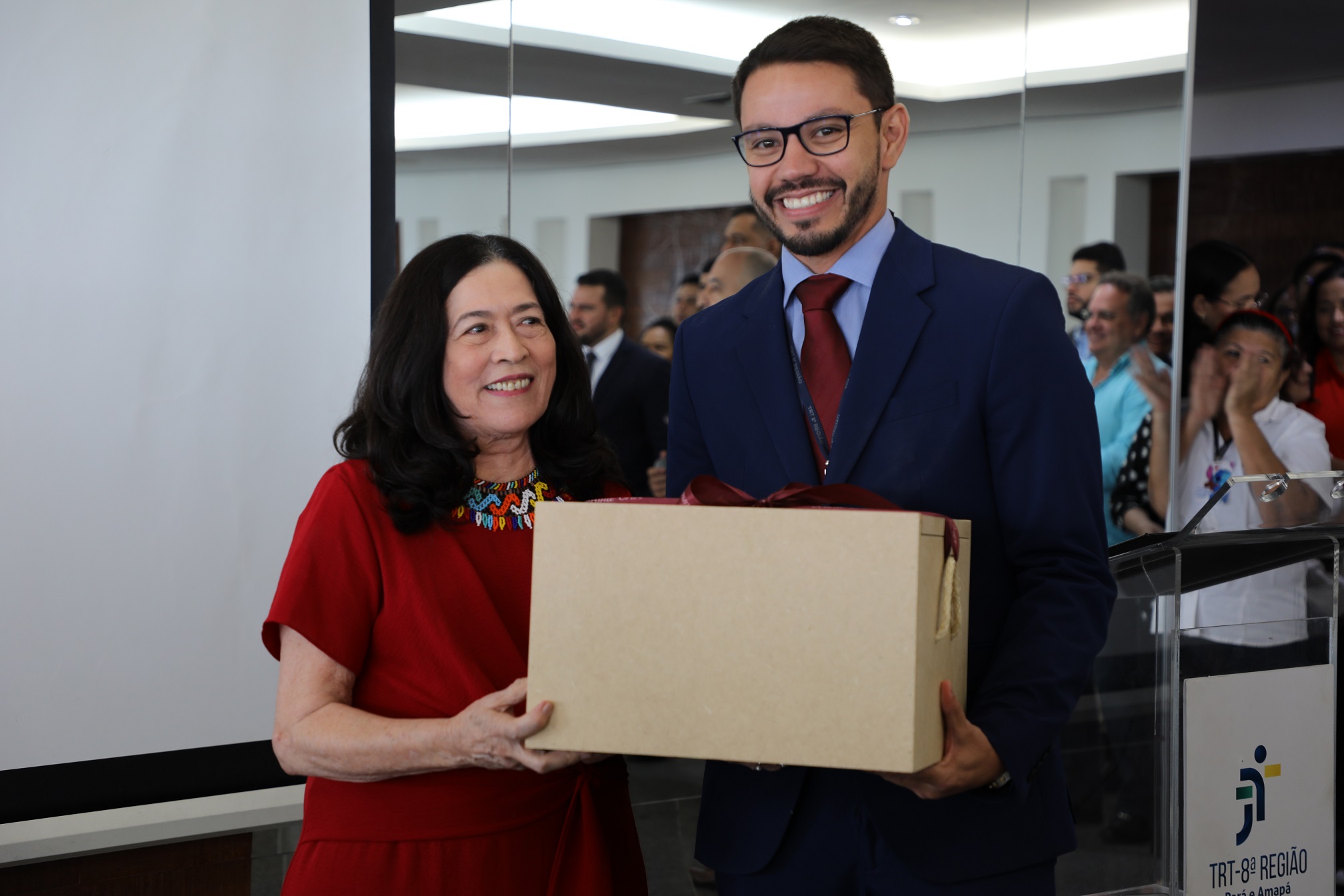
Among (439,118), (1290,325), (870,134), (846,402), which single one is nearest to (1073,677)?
(846,402)

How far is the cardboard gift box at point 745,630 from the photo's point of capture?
3.38 feet

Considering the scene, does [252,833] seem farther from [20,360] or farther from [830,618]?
[830,618]

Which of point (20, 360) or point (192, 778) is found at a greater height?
point (20, 360)

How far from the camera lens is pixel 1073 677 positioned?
1280 millimetres

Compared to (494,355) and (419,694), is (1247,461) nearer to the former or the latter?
(494,355)

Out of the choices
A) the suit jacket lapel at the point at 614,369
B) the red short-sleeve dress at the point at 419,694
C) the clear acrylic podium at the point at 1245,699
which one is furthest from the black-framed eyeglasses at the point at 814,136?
the suit jacket lapel at the point at 614,369

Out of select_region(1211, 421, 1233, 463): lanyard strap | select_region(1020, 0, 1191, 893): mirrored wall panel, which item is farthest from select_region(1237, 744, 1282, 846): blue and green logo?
select_region(1211, 421, 1233, 463): lanyard strap

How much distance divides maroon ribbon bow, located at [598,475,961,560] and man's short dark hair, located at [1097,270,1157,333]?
388cm

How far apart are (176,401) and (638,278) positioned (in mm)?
4653

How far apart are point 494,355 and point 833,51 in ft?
1.73

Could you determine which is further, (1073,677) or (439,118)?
(439,118)

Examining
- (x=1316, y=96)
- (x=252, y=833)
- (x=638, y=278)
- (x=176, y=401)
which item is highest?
(x=1316, y=96)

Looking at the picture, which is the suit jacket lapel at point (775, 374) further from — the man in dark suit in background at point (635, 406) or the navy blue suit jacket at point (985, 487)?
the man in dark suit in background at point (635, 406)

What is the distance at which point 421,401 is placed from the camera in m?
1.43
